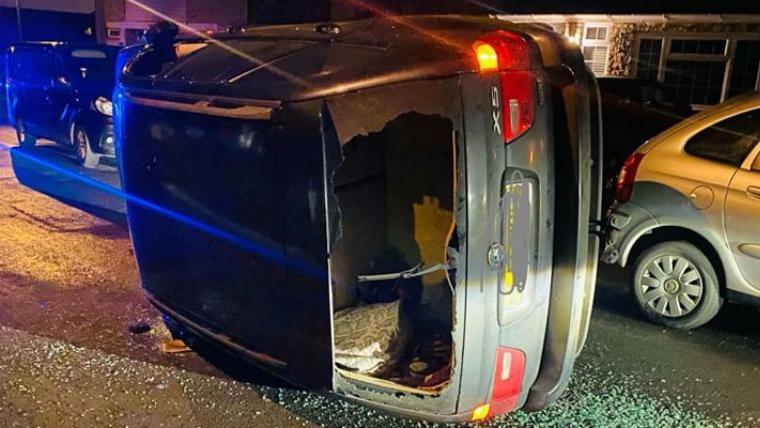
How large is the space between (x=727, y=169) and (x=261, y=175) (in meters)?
3.18

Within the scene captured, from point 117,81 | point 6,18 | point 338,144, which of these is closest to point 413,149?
point 338,144

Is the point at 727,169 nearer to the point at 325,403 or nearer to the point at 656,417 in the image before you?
the point at 656,417

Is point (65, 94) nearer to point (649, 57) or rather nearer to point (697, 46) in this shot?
point (649, 57)

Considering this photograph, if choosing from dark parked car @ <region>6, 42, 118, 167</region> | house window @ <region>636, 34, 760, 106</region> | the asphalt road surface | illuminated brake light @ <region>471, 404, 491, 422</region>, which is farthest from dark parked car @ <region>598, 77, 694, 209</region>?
dark parked car @ <region>6, 42, 118, 167</region>

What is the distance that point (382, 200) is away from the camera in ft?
12.5

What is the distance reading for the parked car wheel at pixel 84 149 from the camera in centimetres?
1020

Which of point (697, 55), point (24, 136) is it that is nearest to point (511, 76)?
point (24, 136)

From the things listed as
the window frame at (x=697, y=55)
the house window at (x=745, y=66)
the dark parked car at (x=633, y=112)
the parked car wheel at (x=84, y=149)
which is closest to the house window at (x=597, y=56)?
the window frame at (x=697, y=55)

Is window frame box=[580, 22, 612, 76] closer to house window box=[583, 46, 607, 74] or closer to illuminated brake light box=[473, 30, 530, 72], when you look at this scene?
house window box=[583, 46, 607, 74]

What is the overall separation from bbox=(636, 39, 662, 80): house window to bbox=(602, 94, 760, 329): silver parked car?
11541 mm

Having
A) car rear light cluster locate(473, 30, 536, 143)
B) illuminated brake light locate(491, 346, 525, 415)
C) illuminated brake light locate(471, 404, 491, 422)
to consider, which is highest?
car rear light cluster locate(473, 30, 536, 143)

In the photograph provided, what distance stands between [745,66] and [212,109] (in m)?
14.3

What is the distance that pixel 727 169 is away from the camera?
14.4ft

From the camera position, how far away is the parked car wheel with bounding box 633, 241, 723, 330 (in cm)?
455
